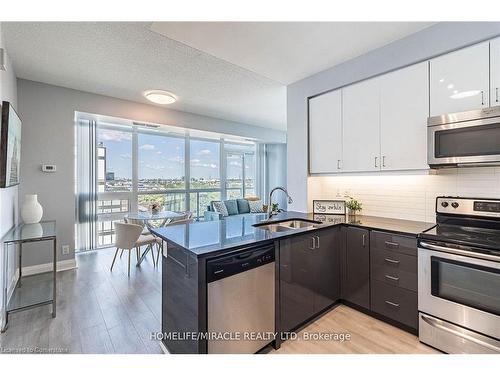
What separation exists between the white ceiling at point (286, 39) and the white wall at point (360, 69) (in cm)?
8

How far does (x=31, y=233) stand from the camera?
8.12 feet

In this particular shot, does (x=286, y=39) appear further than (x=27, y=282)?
No

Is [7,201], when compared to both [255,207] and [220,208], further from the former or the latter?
[255,207]

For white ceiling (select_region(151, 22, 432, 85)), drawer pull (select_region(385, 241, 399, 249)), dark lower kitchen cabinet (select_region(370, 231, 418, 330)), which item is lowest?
dark lower kitchen cabinet (select_region(370, 231, 418, 330))

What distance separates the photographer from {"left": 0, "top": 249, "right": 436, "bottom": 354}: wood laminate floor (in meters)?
1.89

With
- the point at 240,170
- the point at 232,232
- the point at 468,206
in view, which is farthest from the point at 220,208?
the point at 468,206

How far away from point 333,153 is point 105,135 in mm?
4387

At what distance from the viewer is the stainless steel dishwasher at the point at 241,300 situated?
1479 mm

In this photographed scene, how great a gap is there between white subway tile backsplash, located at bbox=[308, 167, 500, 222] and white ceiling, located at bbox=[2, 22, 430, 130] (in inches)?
54.0

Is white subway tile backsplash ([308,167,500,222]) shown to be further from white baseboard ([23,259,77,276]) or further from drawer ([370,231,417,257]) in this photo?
white baseboard ([23,259,77,276])

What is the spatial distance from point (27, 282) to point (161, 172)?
10.2ft

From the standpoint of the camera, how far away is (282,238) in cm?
187

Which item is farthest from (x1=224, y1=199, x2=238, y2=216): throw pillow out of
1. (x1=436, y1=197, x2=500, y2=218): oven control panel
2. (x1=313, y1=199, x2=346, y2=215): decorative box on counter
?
(x1=436, y1=197, x2=500, y2=218): oven control panel

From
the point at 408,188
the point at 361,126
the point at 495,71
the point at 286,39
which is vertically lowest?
the point at 408,188
